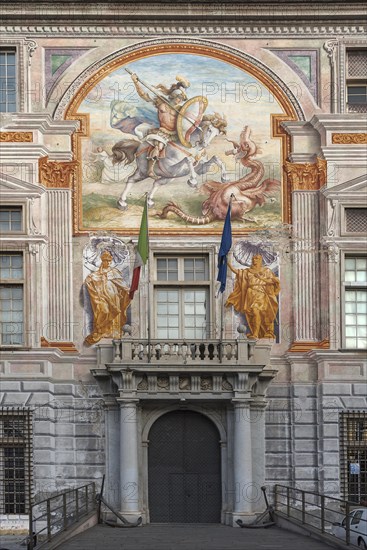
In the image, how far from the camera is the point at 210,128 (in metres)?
39.8

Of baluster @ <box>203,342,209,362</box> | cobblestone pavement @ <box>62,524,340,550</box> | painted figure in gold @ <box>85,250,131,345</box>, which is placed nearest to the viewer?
cobblestone pavement @ <box>62,524,340,550</box>

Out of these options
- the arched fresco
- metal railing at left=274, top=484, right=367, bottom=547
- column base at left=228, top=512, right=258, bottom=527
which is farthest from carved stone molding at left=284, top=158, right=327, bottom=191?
column base at left=228, top=512, right=258, bottom=527

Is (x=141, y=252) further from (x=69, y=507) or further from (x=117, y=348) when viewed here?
(x=69, y=507)

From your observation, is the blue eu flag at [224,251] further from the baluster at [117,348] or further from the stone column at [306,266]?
the baluster at [117,348]

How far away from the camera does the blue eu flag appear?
123 ft

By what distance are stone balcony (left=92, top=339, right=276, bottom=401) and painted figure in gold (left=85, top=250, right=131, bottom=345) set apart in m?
0.64

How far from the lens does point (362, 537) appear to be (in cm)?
3177

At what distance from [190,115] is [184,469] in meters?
8.68

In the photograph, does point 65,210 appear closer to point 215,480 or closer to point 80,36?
point 80,36

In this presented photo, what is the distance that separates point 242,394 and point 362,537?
716cm

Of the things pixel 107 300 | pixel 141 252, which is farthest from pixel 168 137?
pixel 107 300

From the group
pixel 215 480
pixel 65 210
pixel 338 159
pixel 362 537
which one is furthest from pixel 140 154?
pixel 362 537

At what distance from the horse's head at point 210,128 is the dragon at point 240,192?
0.43 metres

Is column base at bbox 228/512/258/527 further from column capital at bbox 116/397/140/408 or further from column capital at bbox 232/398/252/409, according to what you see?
column capital at bbox 116/397/140/408
